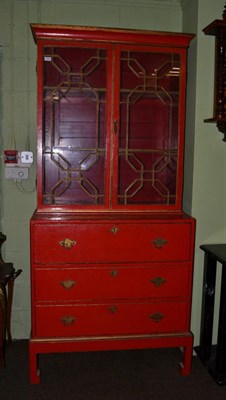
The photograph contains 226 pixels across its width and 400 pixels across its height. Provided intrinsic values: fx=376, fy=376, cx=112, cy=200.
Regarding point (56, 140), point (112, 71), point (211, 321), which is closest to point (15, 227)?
point (56, 140)

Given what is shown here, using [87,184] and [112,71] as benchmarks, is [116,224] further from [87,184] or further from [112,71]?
[112,71]

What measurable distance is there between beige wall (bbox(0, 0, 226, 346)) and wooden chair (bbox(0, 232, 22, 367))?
0.13 meters

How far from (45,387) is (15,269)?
0.89 metres

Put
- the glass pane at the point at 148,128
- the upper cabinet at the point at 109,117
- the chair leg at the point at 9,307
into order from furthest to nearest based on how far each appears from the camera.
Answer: the chair leg at the point at 9,307 → the glass pane at the point at 148,128 → the upper cabinet at the point at 109,117

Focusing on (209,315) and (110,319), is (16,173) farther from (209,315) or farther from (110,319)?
(209,315)

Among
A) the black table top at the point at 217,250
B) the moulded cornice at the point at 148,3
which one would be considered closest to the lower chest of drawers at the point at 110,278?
the black table top at the point at 217,250

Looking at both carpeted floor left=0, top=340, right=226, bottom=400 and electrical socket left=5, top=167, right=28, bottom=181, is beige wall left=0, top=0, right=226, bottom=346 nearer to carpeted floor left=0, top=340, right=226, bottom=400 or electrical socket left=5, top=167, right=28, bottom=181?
electrical socket left=5, top=167, right=28, bottom=181

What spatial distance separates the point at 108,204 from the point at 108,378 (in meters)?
1.11

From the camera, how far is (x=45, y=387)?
7.55 ft

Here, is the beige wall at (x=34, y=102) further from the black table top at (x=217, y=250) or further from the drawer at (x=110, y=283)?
the drawer at (x=110, y=283)

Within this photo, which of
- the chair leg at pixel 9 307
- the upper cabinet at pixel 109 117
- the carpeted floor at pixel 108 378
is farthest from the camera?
the chair leg at pixel 9 307

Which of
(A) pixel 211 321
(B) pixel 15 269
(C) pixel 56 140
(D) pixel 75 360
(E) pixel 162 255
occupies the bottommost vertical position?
(D) pixel 75 360

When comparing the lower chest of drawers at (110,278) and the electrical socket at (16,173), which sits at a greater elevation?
the electrical socket at (16,173)

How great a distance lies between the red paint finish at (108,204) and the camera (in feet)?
7.50
